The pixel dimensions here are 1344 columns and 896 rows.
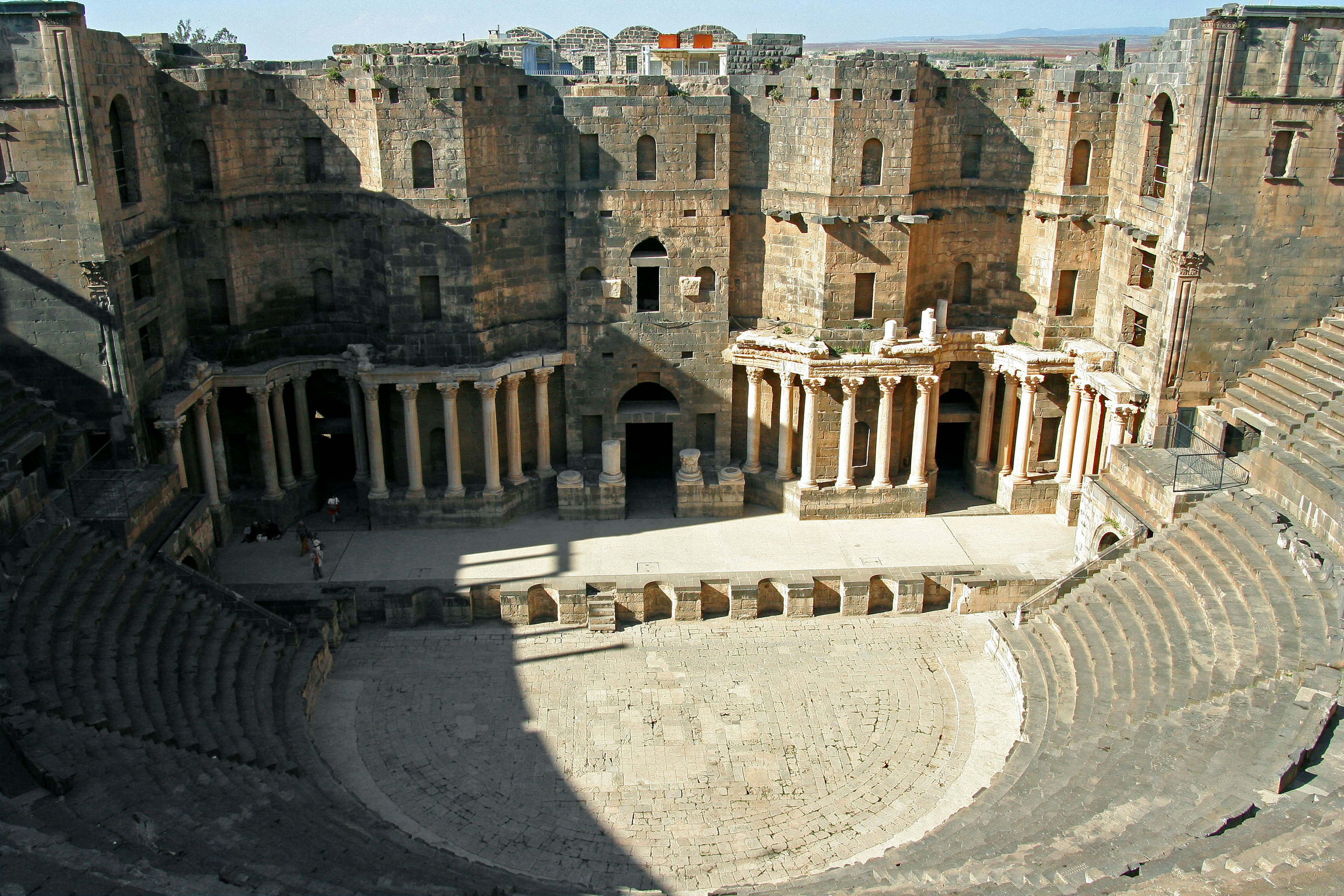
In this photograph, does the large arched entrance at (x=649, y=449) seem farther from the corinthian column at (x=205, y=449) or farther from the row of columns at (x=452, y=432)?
the corinthian column at (x=205, y=449)

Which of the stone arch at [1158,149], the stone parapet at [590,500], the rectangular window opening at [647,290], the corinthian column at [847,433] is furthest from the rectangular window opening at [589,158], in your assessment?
the stone arch at [1158,149]

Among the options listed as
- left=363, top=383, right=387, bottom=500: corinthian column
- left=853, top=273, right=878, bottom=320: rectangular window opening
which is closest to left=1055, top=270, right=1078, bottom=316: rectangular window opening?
left=853, top=273, right=878, bottom=320: rectangular window opening

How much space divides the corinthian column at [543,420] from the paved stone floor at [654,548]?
5.42 ft

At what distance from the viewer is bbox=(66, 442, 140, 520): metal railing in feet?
84.5

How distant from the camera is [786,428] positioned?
34.2m

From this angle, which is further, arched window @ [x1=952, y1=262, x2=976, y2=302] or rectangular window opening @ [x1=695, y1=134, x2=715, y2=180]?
arched window @ [x1=952, y1=262, x2=976, y2=302]

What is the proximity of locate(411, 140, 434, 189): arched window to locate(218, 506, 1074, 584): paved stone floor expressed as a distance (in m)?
9.54

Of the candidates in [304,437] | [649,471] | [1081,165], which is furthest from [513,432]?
[1081,165]

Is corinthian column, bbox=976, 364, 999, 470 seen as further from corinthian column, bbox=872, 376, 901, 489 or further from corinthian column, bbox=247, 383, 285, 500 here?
corinthian column, bbox=247, 383, 285, 500

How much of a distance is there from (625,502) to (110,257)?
14892mm

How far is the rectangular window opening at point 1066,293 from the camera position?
1300 inches

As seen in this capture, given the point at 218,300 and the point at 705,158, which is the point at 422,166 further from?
the point at 705,158

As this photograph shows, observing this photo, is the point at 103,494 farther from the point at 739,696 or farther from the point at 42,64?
the point at 739,696

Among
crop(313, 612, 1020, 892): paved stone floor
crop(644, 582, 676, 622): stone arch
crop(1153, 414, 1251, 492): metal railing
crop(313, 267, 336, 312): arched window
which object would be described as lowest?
crop(313, 612, 1020, 892): paved stone floor
